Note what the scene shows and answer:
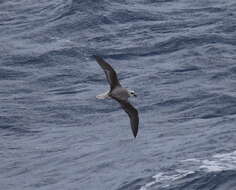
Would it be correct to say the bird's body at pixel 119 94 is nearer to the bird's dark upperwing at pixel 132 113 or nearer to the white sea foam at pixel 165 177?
the bird's dark upperwing at pixel 132 113

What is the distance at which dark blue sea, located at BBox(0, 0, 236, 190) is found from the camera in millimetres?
27516

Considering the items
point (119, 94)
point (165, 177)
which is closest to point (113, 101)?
point (165, 177)

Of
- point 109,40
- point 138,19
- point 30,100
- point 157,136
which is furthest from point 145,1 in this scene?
point 157,136

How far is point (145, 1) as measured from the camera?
42.6 meters

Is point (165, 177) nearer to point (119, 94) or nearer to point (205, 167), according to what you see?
point (205, 167)

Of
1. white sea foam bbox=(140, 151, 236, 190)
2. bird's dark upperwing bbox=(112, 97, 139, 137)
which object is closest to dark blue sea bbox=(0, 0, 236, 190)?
white sea foam bbox=(140, 151, 236, 190)

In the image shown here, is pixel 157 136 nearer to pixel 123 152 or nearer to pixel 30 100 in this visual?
pixel 123 152

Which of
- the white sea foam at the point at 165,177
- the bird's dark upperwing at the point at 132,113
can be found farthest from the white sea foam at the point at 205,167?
the bird's dark upperwing at the point at 132,113

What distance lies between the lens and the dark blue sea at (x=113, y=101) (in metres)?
27.5

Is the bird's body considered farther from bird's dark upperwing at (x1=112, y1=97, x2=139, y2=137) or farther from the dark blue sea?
the dark blue sea

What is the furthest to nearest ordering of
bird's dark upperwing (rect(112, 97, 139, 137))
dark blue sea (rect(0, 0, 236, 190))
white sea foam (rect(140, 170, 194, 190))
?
dark blue sea (rect(0, 0, 236, 190))
white sea foam (rect(140, 170, 194, 190))
bird's dark upperwing (rect(112, 97, 139, 137))

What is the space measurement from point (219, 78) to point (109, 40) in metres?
6.30

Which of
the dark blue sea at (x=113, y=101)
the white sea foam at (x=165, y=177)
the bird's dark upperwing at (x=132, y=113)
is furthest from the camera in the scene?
the dark blue sea at (x=113, y=101)

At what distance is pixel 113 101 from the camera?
33094 mm
